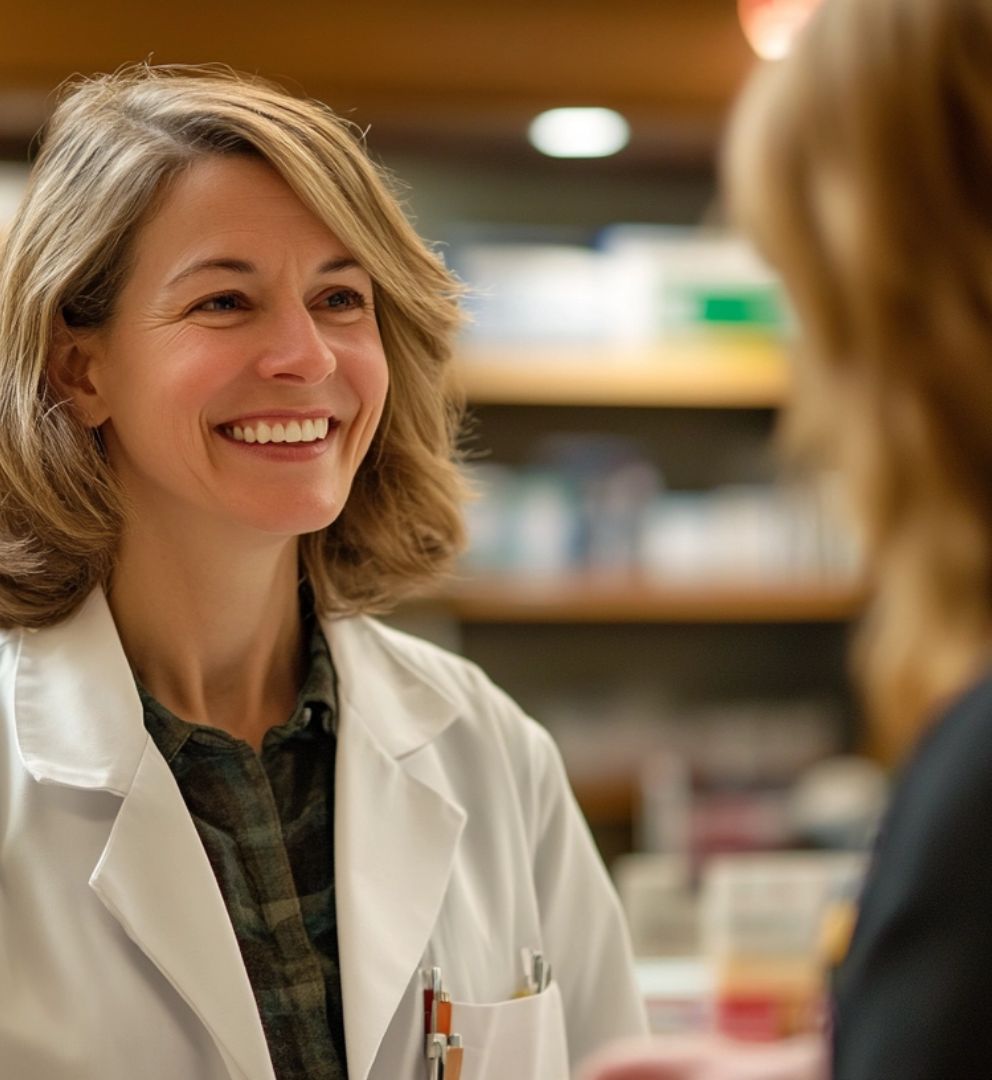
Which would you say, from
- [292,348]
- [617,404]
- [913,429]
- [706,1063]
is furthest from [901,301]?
[617,404]

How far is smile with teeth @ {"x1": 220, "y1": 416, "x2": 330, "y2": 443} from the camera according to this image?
1.46 meters

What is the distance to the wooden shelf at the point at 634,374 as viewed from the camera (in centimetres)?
444

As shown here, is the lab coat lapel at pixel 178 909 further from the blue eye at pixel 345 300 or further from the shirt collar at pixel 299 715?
the blue eye at pixel 345 300

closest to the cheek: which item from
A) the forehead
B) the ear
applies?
the forehead

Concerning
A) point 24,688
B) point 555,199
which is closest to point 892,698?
point 24,688

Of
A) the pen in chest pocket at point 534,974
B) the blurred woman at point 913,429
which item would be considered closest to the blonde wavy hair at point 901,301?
the blurred woman at point 913,429

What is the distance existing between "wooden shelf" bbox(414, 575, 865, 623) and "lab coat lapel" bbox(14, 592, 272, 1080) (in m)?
2.94

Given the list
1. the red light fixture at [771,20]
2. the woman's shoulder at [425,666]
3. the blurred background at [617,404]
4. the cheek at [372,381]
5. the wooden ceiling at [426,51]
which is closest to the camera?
the cheek at [372,381]

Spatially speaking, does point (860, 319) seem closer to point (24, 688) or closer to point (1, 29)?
point (24, 688)

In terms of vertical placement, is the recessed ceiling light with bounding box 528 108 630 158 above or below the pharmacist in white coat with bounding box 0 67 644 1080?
above

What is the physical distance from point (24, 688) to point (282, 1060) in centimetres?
43

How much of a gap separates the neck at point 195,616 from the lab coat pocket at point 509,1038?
1.14 feet

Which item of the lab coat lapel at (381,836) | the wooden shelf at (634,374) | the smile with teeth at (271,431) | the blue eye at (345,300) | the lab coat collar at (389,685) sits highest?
the wooden shelf at (634,374)

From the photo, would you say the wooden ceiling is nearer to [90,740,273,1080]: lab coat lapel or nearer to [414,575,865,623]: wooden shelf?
[414,575,865,623]: wooden shelf
